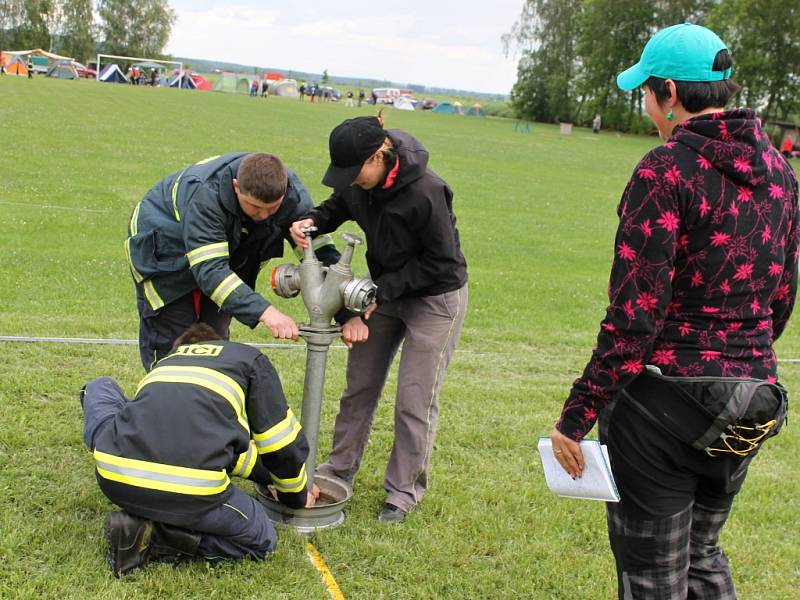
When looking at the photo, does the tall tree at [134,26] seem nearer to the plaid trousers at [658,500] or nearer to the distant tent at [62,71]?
the distant tent at [62,71]

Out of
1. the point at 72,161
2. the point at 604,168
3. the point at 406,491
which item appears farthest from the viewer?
the point at 604,168

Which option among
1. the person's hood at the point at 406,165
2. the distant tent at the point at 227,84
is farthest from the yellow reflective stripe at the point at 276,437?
the distant tent at the point at 227,84

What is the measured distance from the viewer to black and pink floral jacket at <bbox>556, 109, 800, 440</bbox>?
2.39 m

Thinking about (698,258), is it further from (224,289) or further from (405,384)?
(224,289)

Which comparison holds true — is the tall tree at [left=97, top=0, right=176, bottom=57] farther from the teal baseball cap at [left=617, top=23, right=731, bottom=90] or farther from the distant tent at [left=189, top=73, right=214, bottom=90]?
the teal baseball cap at [left=617, top=23, right=731, bottom=90]

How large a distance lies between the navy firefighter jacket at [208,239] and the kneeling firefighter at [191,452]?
0.31 meters

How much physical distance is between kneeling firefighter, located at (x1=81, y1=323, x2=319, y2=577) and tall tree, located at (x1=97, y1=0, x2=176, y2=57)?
106144 mm

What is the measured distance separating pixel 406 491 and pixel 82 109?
28.6 meters

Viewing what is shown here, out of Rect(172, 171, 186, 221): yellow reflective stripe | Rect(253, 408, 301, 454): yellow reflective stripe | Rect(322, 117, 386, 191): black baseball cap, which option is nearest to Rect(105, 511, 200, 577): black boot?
Rect(253, 408, 301, 454): yellow reflective stripe

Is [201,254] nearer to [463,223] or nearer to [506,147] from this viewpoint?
[463,223]

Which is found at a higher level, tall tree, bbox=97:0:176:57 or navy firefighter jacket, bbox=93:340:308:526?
Answer: tall tree, bbox=97:0:176:57

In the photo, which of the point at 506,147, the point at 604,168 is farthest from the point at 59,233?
the point at 506,147

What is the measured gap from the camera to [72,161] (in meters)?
17.0

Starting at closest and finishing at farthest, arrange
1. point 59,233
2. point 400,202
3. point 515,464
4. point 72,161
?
point 400,202 < point 515,464 < point 59,233 < point 72,161
